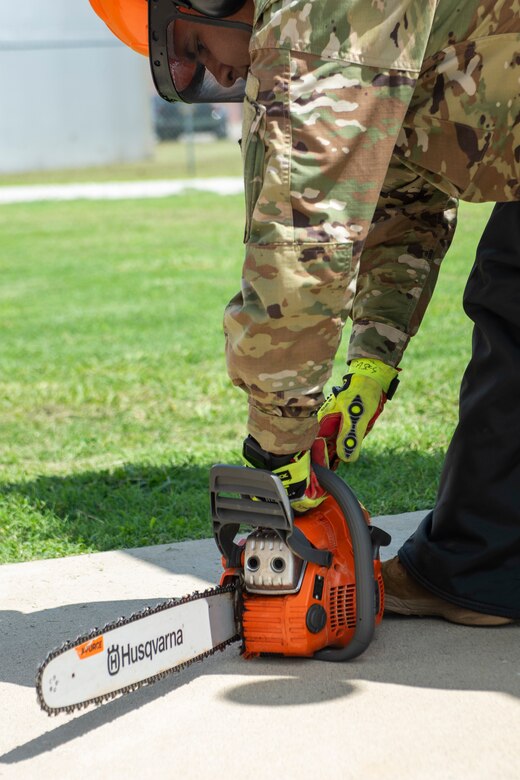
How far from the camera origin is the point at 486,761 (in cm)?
231

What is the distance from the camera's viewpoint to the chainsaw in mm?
2660

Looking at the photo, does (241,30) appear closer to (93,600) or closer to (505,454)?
(505,454)

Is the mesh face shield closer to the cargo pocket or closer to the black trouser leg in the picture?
the cargo pocket

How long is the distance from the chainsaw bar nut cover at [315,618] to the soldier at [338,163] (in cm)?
27

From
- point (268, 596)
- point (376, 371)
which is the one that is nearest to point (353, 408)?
point (376, 371)

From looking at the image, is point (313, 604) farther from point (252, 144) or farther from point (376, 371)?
point (252, 144)

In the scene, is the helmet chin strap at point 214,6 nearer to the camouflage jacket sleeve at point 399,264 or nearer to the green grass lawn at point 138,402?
the camouflage jacket sleeve at point 399,264

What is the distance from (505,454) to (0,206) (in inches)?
636

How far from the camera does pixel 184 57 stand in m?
2.82

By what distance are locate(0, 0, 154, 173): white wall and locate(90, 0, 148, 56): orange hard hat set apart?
23449mm

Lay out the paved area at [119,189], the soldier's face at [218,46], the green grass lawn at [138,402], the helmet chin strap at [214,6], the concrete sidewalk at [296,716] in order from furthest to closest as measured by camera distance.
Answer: the paved area at [119,189], the green grass lawn at [138,402], the soldier's face at [218,46], the helmet chin strap at [214,6], the concrete sidewalk at [296,716]

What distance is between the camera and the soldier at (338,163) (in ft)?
7.93

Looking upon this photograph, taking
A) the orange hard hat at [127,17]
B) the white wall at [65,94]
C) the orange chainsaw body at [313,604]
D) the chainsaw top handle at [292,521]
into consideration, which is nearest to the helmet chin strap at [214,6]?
the orange hard hat at [127,17]

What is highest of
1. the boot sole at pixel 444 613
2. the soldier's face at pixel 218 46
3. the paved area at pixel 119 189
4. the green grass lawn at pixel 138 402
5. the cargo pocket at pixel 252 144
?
the soldier's face at pixel 218 46
